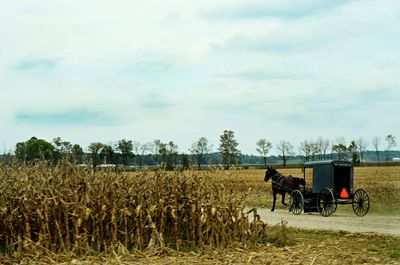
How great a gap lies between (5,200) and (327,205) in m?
14.7

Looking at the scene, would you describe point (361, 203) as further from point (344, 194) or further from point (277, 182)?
point (277, 182)

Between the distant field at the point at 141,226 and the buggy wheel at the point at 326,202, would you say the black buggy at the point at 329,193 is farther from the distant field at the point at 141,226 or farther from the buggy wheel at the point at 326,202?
the distant field at the point at 141,226

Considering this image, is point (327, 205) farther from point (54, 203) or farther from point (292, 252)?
point (54, 203)

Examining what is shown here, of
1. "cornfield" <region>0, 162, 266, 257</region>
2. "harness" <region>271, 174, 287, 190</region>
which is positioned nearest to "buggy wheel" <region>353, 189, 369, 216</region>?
"harness" <region>271, 174, 287, 190</region>

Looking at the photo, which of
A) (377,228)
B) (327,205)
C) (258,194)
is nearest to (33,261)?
(377,228)

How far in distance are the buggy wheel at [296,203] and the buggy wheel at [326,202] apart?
75 cm

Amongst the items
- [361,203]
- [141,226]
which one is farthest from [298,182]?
[141,226]

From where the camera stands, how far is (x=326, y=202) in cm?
2400

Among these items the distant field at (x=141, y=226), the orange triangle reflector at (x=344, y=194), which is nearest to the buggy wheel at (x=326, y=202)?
the orange triangle reflector at (x=344, y=194)

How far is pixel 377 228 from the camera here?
60.5ft

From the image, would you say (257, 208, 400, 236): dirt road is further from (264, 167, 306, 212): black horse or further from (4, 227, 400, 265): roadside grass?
(4, 227, 400, 265): roadside grass

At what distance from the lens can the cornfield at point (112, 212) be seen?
12.3 meters

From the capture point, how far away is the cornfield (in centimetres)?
1233

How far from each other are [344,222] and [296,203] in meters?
4.60
